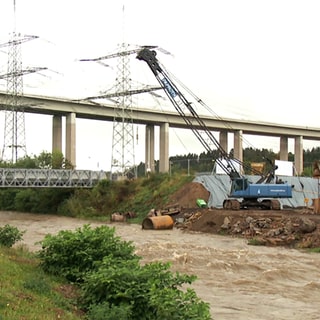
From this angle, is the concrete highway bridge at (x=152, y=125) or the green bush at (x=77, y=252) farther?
the concrete highway bridge at (x=152, y=125)

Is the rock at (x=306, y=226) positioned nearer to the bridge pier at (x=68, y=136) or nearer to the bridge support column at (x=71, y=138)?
the bridge support column at (x=71, y=138)

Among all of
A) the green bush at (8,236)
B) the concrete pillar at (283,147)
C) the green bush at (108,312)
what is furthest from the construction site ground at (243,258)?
the concrete pillar at (283,147)

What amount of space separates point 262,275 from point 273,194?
24.9m

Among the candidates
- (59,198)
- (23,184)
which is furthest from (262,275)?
(59,198)

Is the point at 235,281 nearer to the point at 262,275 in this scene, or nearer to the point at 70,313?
the point at 262,275

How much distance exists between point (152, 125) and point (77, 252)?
8680cm

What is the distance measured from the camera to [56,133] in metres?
89.7

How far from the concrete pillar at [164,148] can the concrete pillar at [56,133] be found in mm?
18426

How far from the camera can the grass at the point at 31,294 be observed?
380 inches

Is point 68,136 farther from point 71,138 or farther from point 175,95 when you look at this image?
point 175,95

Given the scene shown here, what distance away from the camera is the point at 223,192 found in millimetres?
56969

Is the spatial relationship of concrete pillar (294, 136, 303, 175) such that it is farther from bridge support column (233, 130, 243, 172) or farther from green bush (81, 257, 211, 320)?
green bush (81, 257, 211, 320)

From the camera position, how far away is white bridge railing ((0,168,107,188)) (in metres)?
63.0

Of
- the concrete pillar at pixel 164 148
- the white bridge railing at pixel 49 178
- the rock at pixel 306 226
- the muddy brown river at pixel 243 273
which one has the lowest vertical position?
the muddy brown river at pixel 243 273
